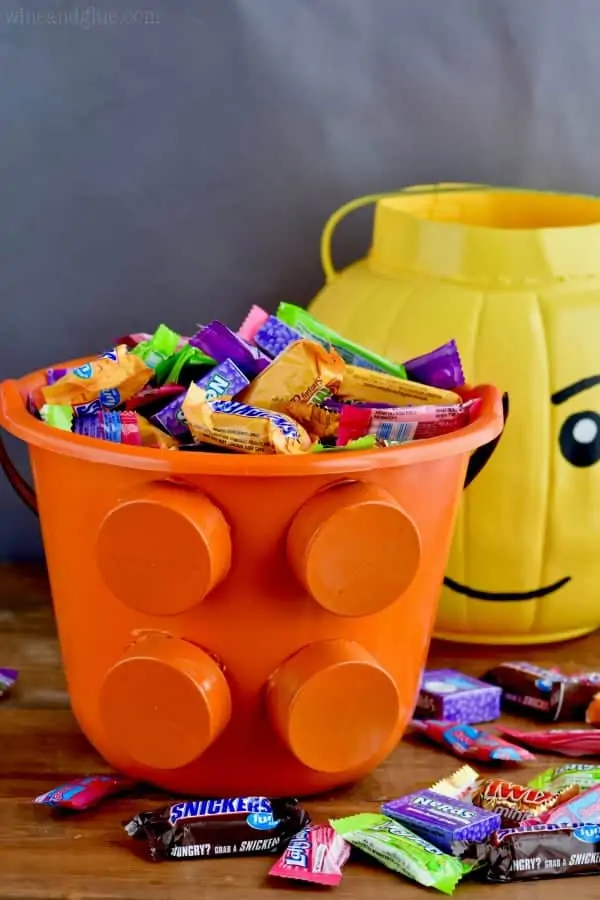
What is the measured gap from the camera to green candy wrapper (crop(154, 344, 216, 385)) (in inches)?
33.4

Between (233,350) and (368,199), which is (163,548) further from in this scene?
(368,199)

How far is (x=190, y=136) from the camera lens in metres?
1.21

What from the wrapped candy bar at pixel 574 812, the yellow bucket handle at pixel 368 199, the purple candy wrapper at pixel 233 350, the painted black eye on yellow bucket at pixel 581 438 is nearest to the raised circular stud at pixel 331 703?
the wrapped candy bar at pixel 574 812

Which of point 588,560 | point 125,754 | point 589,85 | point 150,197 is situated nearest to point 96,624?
point 125,754

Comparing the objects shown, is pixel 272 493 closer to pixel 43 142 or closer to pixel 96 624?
pixel 96 624

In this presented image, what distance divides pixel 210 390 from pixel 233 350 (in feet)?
0.20

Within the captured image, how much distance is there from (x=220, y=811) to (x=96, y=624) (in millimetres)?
156

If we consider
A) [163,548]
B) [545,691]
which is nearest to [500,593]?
[545,691]

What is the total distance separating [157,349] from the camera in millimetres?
886

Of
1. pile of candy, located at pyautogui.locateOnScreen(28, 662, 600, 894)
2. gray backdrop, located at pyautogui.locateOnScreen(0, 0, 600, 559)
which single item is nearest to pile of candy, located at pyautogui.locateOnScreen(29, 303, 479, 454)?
pile of candy, located at pyautogui.locateOnScreen(28, 662, 600, 894)

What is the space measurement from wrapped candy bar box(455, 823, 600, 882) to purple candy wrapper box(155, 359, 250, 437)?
13.6 inches

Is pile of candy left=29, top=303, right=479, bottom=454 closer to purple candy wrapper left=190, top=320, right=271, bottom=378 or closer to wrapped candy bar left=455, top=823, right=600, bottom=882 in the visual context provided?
purple candy wrapper left=190, top=320, right=271, bottom=378

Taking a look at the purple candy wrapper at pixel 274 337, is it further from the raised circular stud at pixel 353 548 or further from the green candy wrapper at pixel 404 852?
the green candy wrapper at pixel 404 852

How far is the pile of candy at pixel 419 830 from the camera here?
710 mm
